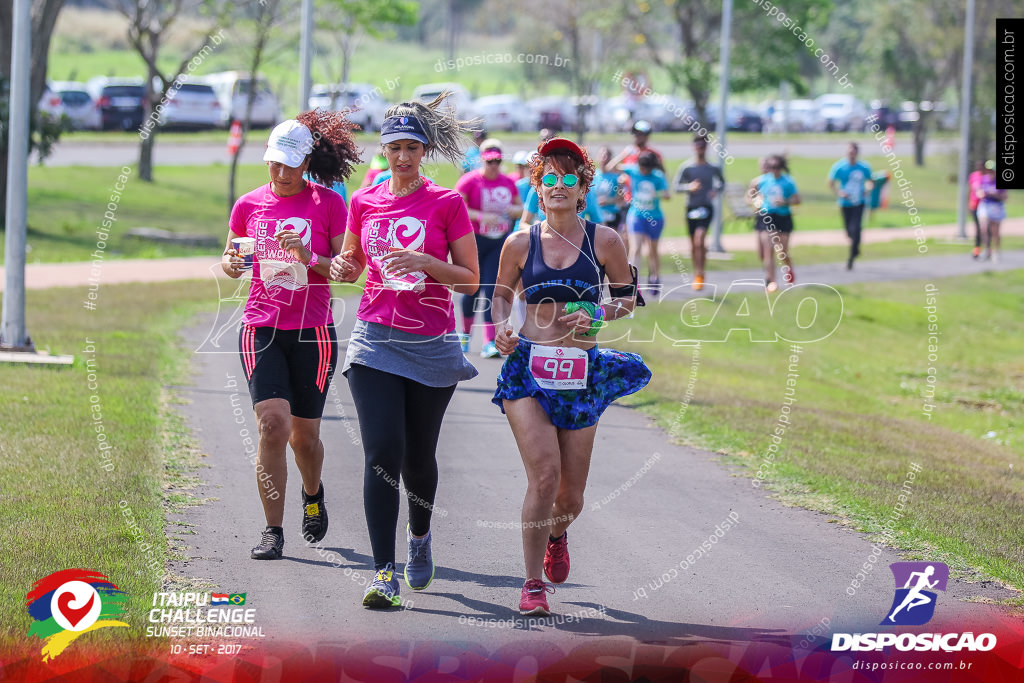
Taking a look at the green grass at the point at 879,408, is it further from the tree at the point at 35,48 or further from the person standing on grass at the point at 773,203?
the tree at the point at 35,48

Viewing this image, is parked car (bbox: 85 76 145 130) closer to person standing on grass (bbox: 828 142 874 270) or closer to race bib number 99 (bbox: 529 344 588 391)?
person standing on grass (bbox: 828 142 874 270)

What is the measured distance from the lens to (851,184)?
19.5 m

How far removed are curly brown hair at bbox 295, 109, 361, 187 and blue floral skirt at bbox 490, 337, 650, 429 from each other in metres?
1.57

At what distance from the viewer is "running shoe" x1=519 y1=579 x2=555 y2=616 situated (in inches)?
202

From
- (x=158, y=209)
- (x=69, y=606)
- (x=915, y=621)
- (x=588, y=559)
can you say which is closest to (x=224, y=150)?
(x=158, y=209)

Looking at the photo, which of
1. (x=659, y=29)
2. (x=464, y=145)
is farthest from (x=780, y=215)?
(x=659, y=29)

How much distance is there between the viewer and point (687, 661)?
4.73m

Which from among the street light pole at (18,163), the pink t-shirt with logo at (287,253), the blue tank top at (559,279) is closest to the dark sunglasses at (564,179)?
the blue tank top at (559,279)

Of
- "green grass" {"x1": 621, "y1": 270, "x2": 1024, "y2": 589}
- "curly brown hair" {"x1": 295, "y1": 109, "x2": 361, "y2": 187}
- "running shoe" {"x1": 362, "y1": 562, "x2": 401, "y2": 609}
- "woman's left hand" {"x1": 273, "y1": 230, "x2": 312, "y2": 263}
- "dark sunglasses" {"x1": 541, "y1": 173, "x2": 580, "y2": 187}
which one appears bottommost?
"green grass" {"x1": 621, "y1": 270, "x2": 1024, "y2": 589}

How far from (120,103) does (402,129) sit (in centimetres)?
3491

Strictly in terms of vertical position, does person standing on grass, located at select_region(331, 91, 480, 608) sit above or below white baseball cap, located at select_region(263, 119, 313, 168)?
below

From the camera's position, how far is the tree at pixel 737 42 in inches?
1259

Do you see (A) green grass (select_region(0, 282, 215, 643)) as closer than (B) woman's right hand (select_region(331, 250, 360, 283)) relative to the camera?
Yes

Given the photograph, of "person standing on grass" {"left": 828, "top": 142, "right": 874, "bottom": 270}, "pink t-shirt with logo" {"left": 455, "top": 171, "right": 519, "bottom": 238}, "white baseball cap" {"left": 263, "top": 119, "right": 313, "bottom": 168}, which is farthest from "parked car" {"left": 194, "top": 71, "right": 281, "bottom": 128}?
"white baseball cap" {"left": 263, "top": 119, "right": 313, "bottom": 168}
